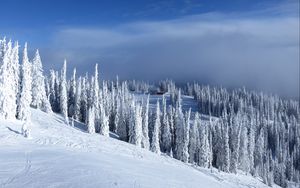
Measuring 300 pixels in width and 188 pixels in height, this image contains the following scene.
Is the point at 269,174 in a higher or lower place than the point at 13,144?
lower

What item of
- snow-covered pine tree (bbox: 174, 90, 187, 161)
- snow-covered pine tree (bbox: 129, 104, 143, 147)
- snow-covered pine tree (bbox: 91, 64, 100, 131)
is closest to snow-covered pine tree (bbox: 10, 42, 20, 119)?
snow-covered pine tree (bbox: 91, 64, 100, 131)

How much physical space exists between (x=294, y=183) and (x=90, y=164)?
451 feet

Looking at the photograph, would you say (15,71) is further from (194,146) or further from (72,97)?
(194,146)

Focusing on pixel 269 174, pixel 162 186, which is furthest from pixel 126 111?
pixel 162 186

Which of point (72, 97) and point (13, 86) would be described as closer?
point (13, 86)

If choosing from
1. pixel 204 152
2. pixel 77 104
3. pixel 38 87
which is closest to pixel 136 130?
pixel 204 152

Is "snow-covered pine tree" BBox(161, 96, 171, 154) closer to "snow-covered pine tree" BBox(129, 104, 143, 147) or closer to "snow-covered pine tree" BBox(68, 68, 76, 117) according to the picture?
"snow-covered pine tree" BBox(129, 104, 143, 147)

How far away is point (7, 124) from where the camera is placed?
7912 cm

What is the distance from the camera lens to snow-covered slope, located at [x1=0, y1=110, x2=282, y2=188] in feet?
157

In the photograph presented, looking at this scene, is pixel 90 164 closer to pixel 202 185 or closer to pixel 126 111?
pixel 202 185

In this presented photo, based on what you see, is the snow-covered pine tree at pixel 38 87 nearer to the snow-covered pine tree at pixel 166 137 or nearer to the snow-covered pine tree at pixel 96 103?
the snow-covered pine tree at pixel 96 103

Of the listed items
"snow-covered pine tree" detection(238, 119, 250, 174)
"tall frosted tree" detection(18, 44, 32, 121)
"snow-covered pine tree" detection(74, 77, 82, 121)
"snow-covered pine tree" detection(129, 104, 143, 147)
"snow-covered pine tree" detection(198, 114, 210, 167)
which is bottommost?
"snow-covered pine tree" detection(238, 119, 250, 174)

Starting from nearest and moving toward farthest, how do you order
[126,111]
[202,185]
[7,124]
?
[202,185] → [7,124] → [126,111]

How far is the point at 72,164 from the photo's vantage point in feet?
183
